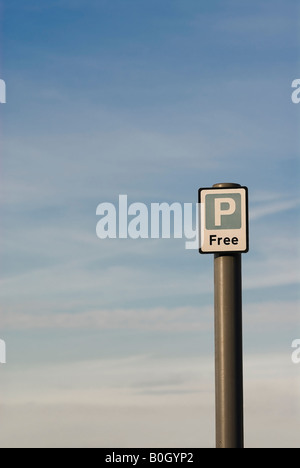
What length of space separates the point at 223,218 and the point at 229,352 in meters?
1.00

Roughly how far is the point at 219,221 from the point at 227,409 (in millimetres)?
1375

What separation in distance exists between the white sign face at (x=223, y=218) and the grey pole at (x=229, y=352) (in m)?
0.11

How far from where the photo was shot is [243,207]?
4.73 metres

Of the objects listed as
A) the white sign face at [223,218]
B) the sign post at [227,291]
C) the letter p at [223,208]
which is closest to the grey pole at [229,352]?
the sign post at [227,291]

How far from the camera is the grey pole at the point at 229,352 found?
448 cm

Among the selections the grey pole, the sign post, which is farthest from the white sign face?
the grey pole

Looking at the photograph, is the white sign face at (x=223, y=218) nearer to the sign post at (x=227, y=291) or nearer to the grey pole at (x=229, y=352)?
the sign post at (x=227, y=291)

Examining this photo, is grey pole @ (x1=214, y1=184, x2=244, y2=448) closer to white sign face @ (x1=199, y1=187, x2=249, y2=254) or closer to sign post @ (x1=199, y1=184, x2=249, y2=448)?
sign post @ (x1=199, y1=184, x2=249, y2=448)

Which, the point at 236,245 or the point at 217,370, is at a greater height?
the point at 236,245
